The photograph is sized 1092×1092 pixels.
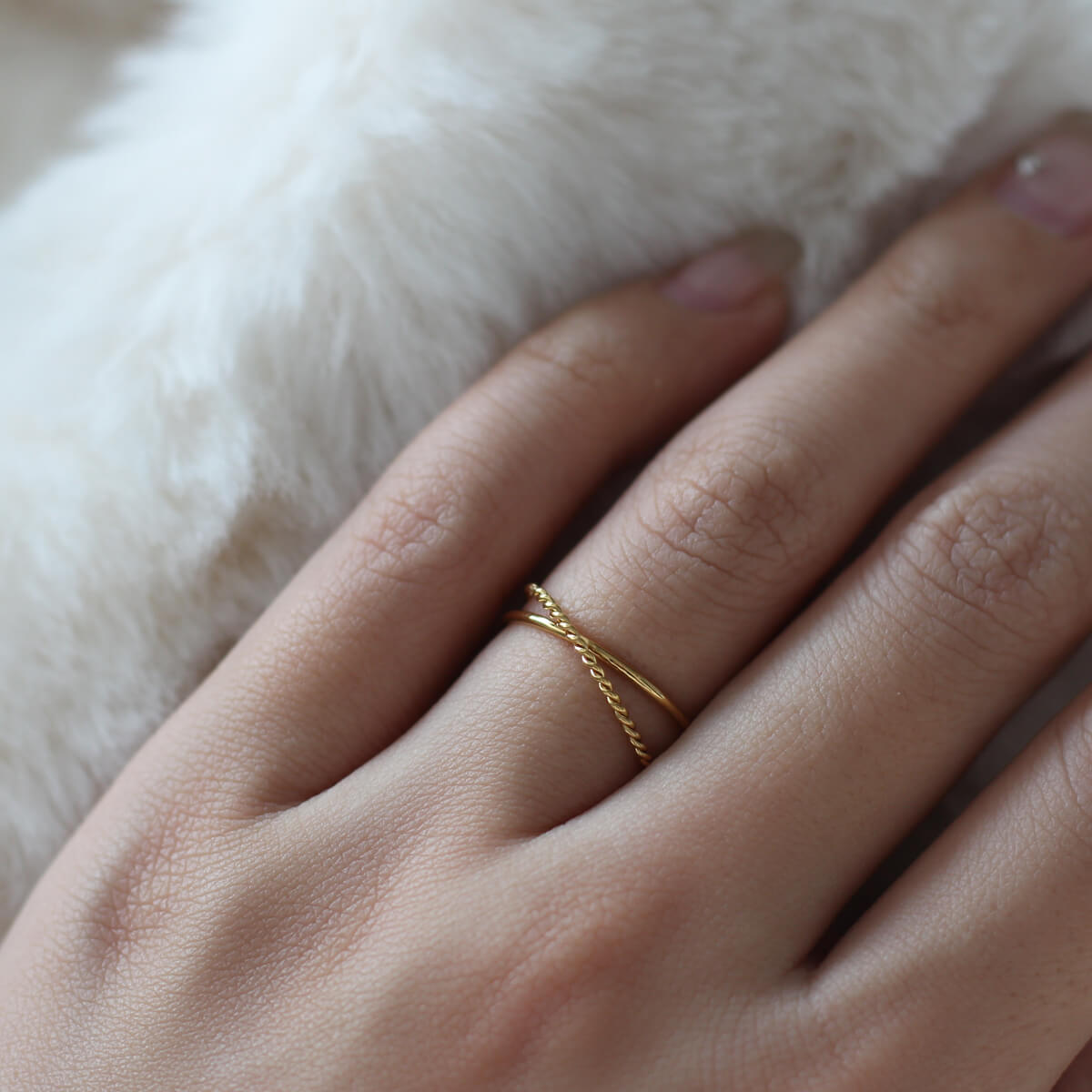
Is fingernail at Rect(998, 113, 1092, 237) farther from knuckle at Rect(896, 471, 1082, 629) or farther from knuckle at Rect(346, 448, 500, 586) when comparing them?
knuckle at Rect(346, 448, 500, 586)

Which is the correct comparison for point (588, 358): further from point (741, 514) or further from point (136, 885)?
point (136, 885)

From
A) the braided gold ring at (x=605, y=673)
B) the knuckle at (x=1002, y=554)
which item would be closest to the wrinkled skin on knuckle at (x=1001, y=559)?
the knuckle at (x=1002, y=554)

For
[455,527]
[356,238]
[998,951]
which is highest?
[356,238]

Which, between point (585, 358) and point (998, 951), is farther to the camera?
point (585, 358)

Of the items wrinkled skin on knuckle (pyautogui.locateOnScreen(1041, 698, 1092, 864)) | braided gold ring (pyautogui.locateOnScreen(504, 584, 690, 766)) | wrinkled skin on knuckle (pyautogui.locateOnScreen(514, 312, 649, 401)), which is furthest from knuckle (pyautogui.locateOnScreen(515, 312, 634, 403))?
wrinkled skin on knuckle (pyautogui.locateOnScreen(1041, 698, 1092, 864))

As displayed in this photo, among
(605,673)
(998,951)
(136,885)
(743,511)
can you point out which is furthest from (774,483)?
(136,885)

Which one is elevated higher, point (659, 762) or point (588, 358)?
point (588, 358)

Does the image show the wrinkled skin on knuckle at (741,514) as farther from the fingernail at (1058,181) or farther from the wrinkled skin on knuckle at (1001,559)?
the fingernail at (1058,181)
